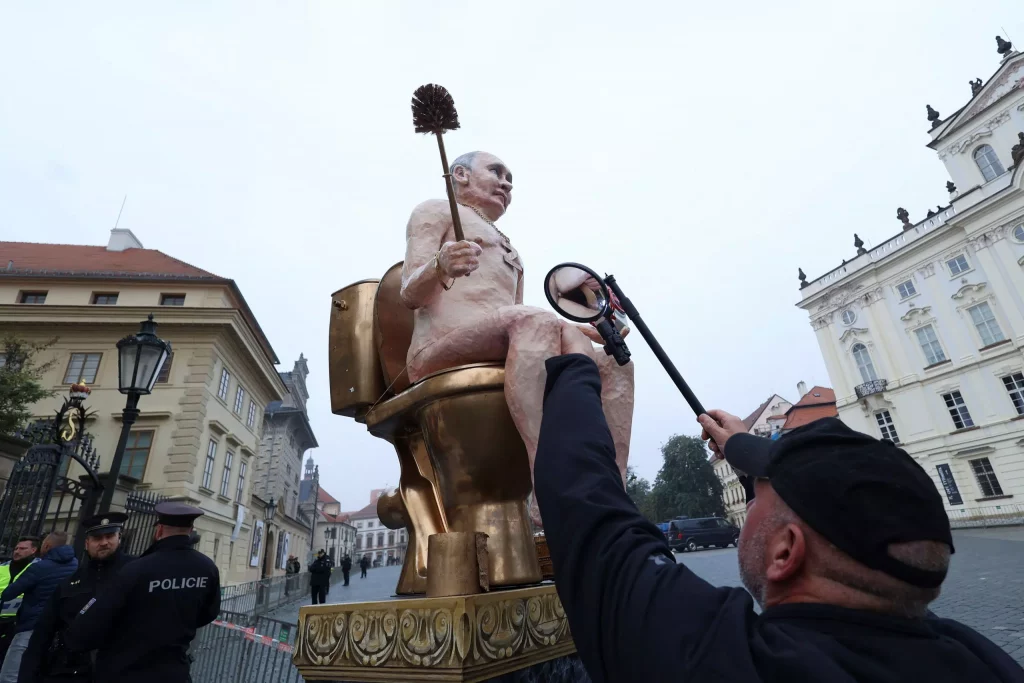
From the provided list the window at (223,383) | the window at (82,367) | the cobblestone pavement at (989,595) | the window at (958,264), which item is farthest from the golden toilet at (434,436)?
the window at (958,264)

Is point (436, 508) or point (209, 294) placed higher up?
point (209, 294)

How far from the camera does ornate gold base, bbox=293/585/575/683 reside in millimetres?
1137

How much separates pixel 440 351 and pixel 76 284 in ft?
78.5

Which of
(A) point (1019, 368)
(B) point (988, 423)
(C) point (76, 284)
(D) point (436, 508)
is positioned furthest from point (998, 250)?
(C) point (76, 284)

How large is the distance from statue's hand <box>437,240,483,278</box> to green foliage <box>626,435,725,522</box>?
145 ft

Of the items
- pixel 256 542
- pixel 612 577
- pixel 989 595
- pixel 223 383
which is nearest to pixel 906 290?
pixel 989 595

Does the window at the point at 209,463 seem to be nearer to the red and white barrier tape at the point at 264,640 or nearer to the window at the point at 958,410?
the red and white barrier tape at the point at 264,640

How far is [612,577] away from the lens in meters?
0.74

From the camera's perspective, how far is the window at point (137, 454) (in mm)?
17250

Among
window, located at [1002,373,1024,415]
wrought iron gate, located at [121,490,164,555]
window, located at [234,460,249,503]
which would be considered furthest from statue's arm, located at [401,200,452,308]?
window, located at [1002,373,1024,415]

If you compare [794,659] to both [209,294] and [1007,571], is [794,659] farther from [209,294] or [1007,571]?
[209,294]

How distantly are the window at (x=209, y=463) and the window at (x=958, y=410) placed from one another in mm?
31582

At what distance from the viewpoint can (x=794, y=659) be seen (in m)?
0.63

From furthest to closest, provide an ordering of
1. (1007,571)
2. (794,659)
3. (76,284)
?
(76,284) → (1007,571) → (794,659)
